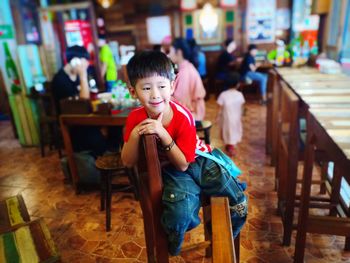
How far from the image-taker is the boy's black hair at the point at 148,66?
44.8 inches

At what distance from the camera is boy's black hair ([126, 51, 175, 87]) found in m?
1.14

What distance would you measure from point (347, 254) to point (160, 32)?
8191mm

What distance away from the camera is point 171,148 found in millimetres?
1173

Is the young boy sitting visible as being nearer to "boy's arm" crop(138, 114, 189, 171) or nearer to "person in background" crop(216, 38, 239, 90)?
"boy's arm" crop(138, 114, 189, 171)

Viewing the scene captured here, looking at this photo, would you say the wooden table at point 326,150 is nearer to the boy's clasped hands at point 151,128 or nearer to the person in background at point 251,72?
the boy's clasped hands at point 151,128

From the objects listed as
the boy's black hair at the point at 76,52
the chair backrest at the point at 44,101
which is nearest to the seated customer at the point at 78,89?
the boy's black hair at the point at 76,52

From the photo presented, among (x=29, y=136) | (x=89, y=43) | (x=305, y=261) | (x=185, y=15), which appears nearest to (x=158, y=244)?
(x=305, y=261)

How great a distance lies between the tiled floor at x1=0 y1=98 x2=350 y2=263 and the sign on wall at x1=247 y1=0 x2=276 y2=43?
16.9 feet

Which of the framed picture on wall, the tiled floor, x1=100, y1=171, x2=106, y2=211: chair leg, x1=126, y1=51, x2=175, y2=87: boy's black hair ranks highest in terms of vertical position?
the framed picture on wall

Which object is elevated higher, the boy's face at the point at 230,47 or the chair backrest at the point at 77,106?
the boy's face at the point at 230,47

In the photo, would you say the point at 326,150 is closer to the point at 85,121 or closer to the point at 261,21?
the point at 85,121

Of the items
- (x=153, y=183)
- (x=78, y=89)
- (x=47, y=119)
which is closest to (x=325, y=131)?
(x=153, y=183)

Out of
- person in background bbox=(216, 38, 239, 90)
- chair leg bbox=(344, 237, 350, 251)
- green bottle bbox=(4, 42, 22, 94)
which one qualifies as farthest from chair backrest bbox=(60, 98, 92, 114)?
person in background bbox=(216, 38, 239, 90)

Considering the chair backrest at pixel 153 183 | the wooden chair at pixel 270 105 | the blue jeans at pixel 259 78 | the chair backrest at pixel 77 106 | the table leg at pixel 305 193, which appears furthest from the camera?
the blue jeans at pixel 259 78
